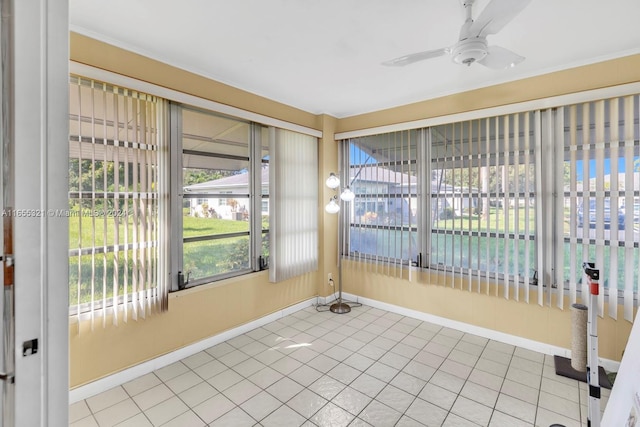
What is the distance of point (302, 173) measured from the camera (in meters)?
3.99

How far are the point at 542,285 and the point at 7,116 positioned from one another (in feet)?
12.5

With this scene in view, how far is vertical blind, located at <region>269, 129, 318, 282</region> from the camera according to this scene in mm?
3586

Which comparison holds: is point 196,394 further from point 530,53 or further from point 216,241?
point 530,53

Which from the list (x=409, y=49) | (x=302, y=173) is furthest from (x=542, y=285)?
(x=302, y=173)

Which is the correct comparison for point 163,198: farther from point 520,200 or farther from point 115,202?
point 520,200

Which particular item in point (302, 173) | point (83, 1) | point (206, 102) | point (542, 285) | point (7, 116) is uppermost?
point (83, 1)

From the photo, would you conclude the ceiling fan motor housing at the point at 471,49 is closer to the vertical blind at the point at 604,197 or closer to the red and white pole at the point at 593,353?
the red and white pole at the point at 593,353

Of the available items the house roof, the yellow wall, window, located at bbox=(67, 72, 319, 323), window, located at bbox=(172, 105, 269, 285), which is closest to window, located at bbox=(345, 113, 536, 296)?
the yellow wall

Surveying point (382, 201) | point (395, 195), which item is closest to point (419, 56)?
point (395, 195)

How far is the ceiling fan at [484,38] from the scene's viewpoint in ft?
4.83

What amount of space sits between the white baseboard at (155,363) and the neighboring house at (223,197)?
1278 millimetres

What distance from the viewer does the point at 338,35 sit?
7.35ft

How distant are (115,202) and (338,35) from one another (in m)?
2.20

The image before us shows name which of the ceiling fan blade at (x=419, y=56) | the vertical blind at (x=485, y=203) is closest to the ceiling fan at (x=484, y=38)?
the ceiling fan blade at (x=419, y=56)
